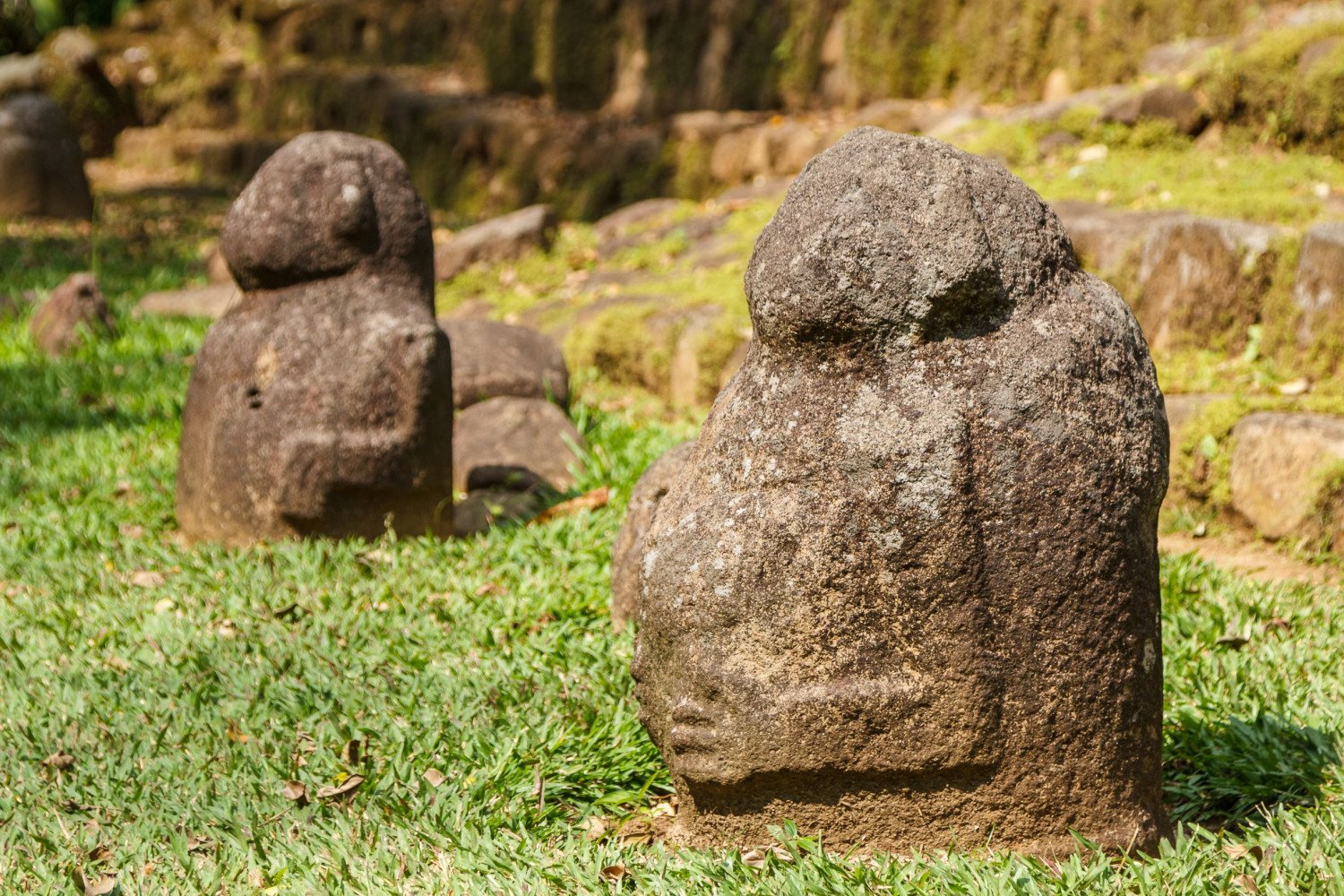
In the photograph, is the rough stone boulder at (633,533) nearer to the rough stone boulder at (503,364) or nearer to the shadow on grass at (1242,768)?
the shadow on grass at (1242,768)

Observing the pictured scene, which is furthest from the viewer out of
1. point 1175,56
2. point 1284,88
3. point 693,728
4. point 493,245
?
point 493,245

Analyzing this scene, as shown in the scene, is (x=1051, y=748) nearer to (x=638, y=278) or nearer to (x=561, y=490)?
(x=561, y=490)

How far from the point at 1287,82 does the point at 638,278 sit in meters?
3.86

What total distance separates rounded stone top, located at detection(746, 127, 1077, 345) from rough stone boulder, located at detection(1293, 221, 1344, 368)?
3.01 metres

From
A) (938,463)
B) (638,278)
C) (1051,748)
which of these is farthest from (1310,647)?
(638,278)

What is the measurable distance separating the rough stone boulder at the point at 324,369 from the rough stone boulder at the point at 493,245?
478 cm

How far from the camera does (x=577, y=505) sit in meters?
5.08

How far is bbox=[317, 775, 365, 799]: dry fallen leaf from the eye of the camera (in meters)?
2.96

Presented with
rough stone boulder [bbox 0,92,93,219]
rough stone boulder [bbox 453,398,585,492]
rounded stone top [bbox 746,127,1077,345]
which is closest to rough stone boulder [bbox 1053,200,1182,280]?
rough stone boulder [bbox 453,398,585,492]

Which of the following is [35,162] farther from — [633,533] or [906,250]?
[906,250]

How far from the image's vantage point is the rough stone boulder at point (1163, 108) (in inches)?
297

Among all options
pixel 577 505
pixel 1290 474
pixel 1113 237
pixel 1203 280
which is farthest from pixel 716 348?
pixel 1290 474

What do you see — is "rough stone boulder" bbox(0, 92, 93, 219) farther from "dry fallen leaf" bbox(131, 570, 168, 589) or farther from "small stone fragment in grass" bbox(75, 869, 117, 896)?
"small stone fragment in grass" bbox(75, 869, 117, 896)

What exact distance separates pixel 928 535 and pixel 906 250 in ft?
1.70
